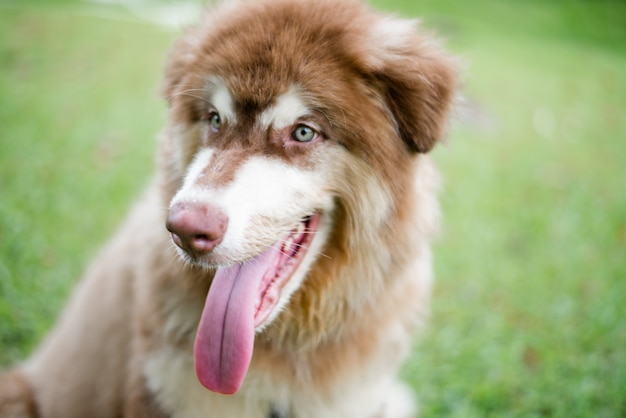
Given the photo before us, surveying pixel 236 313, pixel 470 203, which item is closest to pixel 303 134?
pixel 236 313

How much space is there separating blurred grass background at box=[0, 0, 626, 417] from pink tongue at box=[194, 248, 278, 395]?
110 cm

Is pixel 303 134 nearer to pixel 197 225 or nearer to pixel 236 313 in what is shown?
pixel 197 225

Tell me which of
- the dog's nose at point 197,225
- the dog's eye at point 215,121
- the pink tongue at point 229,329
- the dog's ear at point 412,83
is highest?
the dog's ear at point 412,83

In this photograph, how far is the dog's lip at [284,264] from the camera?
2215 millimetres

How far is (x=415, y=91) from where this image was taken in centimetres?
218

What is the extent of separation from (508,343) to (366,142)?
2.75 meters

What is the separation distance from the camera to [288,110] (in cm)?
213

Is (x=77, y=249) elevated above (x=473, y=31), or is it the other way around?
(x=473, y=31)

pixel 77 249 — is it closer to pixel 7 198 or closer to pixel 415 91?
pixel 7 198

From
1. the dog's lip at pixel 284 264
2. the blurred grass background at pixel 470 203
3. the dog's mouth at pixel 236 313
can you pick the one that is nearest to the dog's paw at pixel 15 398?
the blurred grass background at pixel 470 203

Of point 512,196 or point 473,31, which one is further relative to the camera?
point 473,31

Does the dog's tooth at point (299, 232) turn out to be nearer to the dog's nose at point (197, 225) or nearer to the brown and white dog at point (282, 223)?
the brown and white dog at point (282, 223)

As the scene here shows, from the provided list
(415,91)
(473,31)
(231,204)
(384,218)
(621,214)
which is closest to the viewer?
(231,204)

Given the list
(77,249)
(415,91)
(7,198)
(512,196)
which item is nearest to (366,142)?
(415,91)
